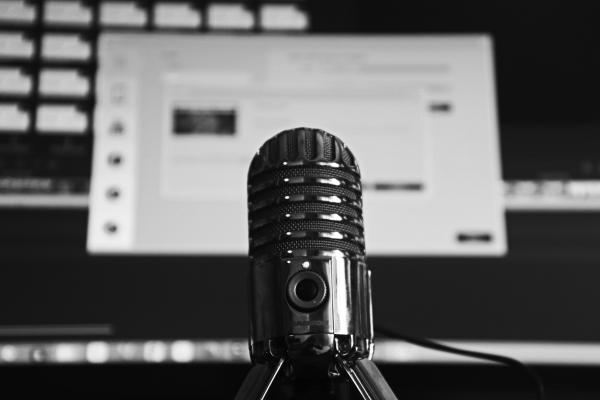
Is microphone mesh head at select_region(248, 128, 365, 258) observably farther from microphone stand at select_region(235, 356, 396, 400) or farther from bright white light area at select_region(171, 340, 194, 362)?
bright white light area at select_region(171, 340, 194, 362)

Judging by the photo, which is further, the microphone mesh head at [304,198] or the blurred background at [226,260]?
the blurred background at [226,260]

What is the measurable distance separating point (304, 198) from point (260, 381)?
12 cm

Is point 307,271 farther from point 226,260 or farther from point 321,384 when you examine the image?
point 226,260

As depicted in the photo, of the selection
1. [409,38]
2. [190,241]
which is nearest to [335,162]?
[190,241]

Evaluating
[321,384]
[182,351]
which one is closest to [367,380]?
[321,384]

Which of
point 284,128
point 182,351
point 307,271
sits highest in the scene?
point 284,128

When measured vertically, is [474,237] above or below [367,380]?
above

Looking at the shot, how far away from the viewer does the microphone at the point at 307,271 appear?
1.45 ft

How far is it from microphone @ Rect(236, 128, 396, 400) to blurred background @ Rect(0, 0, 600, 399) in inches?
19.9

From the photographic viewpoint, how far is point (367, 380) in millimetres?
431

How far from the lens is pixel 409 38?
1070 millimetres

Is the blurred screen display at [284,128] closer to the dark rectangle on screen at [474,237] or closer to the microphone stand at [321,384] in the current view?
the dark rectangle on screen at [474,237]

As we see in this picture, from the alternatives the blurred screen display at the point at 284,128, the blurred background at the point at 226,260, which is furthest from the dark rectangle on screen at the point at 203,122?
the blurred background at the point at 226,260

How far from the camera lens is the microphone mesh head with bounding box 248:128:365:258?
0.46 meters
